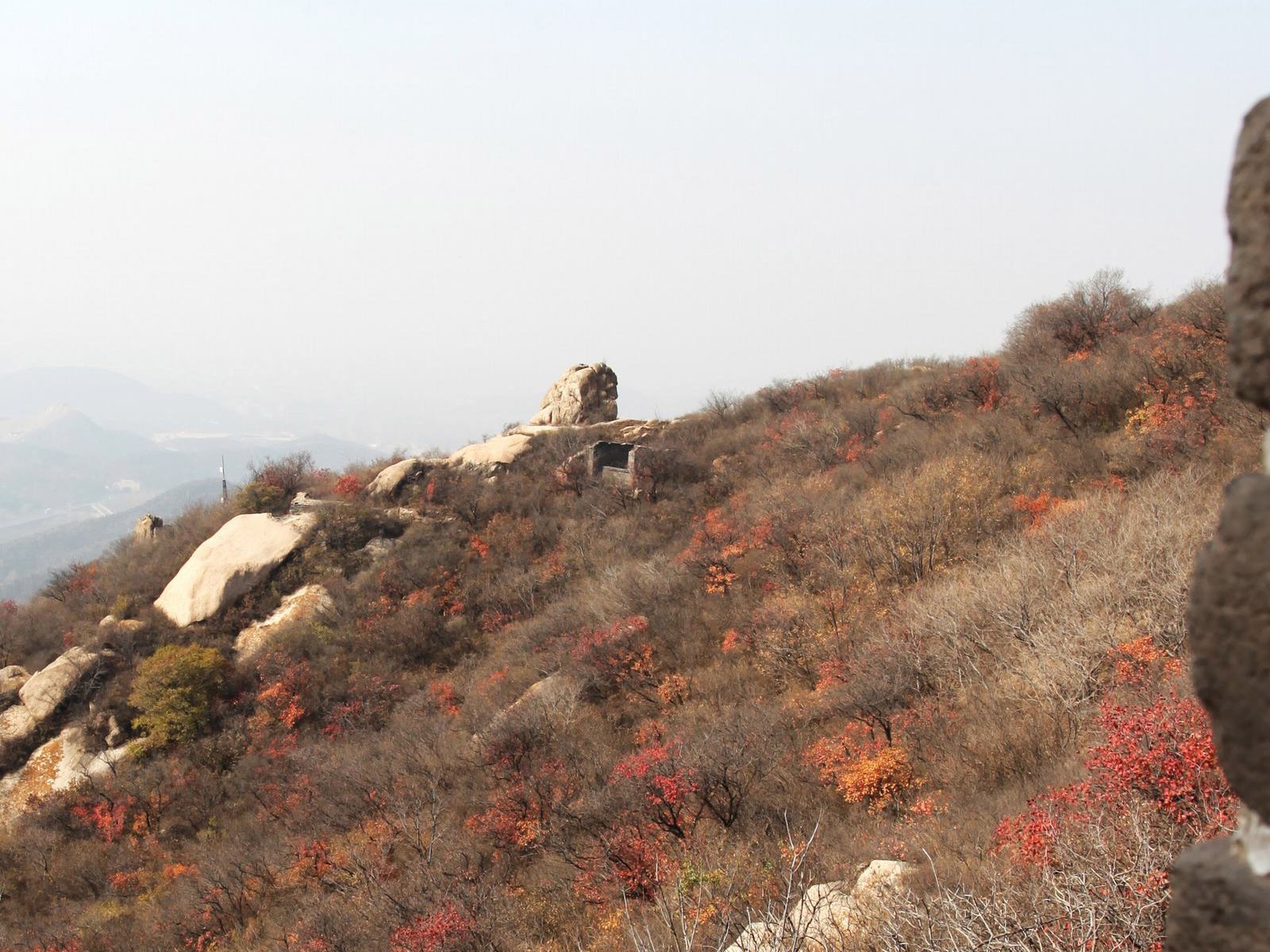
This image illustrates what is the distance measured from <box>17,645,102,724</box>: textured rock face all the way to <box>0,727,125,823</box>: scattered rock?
104 cm

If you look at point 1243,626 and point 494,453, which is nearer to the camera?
point 1243,626

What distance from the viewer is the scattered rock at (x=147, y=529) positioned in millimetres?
33203

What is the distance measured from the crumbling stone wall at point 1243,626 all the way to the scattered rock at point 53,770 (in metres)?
25.9

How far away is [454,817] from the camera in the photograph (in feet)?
51.8

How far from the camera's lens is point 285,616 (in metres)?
26.3

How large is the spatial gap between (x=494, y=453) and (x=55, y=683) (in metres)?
17.7

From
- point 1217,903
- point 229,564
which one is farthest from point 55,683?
point 1217,903

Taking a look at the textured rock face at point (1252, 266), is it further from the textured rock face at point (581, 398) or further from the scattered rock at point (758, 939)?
the textured rock face at point (581, 398)

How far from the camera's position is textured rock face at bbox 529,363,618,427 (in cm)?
4041

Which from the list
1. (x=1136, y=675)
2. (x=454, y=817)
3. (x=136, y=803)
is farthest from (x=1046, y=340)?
(x=136, y=803)

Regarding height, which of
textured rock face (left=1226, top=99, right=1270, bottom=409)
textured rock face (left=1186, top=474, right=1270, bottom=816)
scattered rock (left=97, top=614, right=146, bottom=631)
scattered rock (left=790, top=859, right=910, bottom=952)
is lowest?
scattered rock (left=790, top=859, right=910, bottom=952)

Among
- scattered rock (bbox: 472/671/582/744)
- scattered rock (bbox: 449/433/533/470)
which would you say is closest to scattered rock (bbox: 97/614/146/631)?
scattered rock (bbox: 449/433/533/470)

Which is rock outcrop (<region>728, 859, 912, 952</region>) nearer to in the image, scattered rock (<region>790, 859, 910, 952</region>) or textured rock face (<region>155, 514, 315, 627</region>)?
scattered rock (<region>790, 859, 910, 952</region>)

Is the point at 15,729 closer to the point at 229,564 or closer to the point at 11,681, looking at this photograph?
the point at 11,681
